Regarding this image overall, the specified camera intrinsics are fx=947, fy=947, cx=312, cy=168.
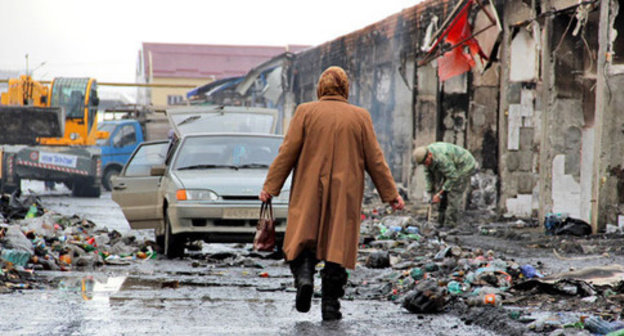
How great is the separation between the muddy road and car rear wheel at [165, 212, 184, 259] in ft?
2.95

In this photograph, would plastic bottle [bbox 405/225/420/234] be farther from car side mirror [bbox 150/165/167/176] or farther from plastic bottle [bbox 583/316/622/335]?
plastic bottle [bbox 583/316/622/335]

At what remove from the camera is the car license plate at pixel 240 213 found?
10.4 meters

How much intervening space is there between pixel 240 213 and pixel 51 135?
14254mm

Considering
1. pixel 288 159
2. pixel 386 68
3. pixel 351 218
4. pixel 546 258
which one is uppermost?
pixel 386 68

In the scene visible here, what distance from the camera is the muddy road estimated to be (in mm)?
5824

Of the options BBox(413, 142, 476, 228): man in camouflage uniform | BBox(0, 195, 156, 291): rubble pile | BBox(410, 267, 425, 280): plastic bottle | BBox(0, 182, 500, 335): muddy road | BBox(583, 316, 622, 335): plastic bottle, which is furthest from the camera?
BBox(413, 142, 476, 228): man in camouflage uniform

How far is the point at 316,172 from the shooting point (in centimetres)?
638

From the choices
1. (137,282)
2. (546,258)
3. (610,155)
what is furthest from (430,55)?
(137,282)

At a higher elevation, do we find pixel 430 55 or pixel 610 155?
pixel 430 55

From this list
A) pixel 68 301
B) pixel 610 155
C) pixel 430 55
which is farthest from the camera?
pixel 430 55

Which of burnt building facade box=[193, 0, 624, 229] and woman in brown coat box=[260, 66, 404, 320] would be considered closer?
woman in brown coat box=[260, 66, 404, 320]

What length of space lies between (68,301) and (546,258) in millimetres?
5601

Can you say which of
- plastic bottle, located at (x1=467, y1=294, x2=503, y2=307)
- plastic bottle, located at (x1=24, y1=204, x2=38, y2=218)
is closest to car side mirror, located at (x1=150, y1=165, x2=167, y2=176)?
plastic bottle, located at (x1=24, y1=204, x2=38, y2=218)

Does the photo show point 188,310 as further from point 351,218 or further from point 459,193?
point 459,193
